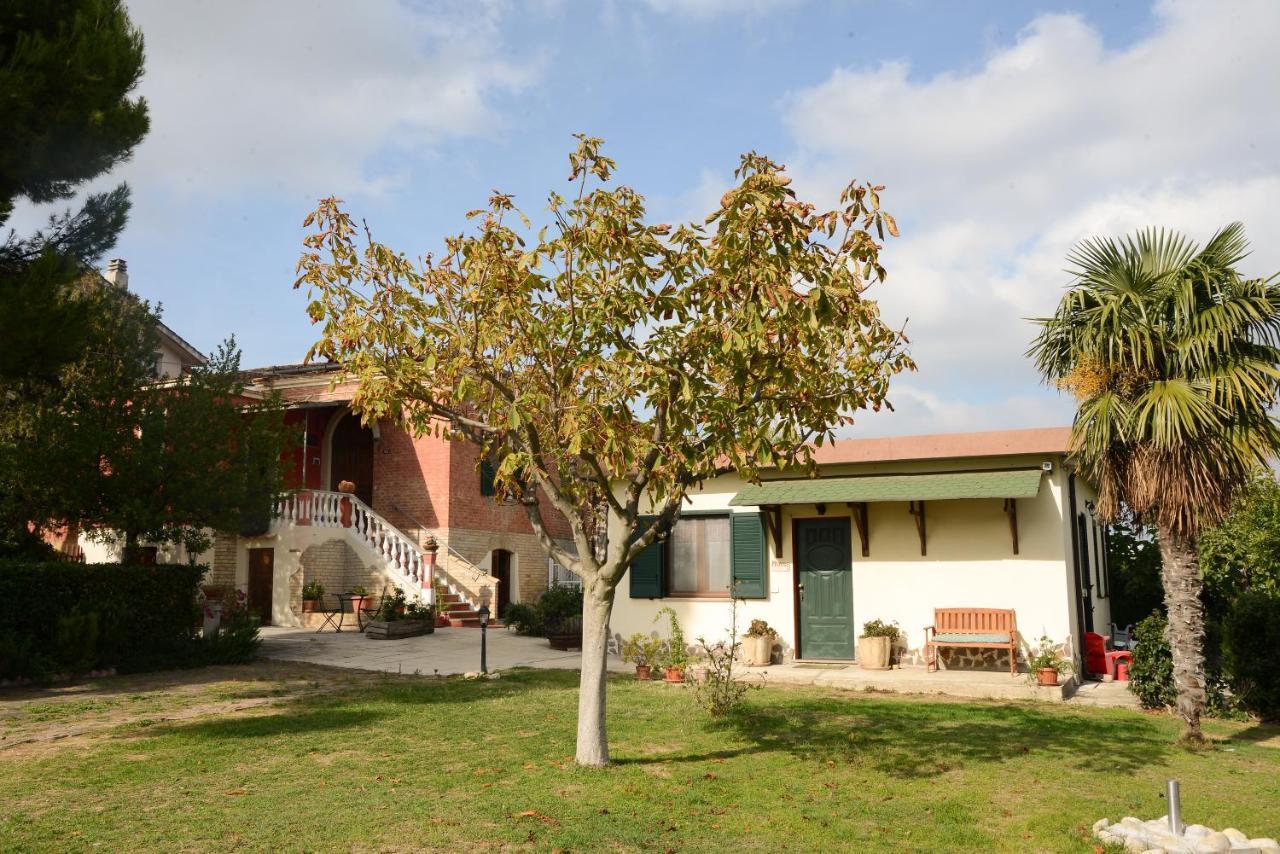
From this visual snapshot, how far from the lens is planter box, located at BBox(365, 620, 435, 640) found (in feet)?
61.2

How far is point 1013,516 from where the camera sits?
12805mm

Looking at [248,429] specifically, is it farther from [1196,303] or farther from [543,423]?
[1196,303]

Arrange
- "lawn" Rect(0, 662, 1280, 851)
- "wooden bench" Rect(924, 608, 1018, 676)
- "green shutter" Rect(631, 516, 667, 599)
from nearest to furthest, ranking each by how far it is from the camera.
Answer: "lawn" Rect(0, 662, 1280, 851) < "wooden bench" Rect(924, 608, 1018, 676) < "green shutter" Rect(631, 516, 667, 599)

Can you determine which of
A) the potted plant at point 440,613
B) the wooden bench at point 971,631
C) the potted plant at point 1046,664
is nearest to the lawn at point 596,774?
the potted plant at point 1046,664

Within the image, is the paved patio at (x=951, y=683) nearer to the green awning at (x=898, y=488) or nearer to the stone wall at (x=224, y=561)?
the green awning at (x=898, y=488)

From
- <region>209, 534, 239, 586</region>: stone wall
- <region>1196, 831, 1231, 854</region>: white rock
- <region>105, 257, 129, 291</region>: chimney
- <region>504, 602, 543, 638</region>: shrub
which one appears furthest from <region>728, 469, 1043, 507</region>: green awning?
<region>105, 257, 129, 291</region>: chimney

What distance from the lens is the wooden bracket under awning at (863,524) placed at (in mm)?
13812

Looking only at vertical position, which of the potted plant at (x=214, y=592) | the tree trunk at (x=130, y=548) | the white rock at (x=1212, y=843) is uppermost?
the tree trunk at (x=130, y=548)

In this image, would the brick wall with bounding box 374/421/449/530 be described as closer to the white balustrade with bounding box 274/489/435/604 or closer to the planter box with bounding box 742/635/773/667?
the white balustrade with bounding box 274/489/435/604

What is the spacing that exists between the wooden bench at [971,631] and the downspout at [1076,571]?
3.13ft

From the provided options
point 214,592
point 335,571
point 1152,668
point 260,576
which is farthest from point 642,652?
point 260,576

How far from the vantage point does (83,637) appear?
13.3 meters

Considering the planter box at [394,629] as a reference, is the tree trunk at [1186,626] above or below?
above

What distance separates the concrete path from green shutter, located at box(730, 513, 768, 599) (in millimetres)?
2329
